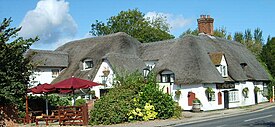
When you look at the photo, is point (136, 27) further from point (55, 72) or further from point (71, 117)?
point (71, 117)

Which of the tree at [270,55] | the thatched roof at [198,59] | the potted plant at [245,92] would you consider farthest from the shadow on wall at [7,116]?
the tree at [270,55]

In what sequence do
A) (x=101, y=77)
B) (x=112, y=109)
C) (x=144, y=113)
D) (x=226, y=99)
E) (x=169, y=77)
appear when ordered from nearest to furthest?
(x=112, y=109) → (x=144, y=113) → (x=169, y=77) → (x=226, y=99) → (x=101, y=77)

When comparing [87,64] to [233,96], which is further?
[87,64]

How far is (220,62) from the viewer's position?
4578 centimetres

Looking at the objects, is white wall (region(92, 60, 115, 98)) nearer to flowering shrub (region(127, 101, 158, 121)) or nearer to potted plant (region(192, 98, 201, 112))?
potted plant (region(192, 98, 201, 112))

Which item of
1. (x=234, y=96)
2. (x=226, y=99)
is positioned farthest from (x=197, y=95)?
(x=234, y=96)

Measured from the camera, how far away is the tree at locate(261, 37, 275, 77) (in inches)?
2765

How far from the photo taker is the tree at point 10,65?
19.4m

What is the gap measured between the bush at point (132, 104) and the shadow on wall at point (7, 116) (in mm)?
8430

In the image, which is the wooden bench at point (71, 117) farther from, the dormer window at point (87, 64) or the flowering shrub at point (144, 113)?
the dormer window at point (87, 64)

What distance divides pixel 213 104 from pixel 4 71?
27.9 m

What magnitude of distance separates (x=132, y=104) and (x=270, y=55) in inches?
1849

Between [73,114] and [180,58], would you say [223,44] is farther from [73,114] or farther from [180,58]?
[73,114]

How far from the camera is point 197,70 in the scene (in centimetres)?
4281
